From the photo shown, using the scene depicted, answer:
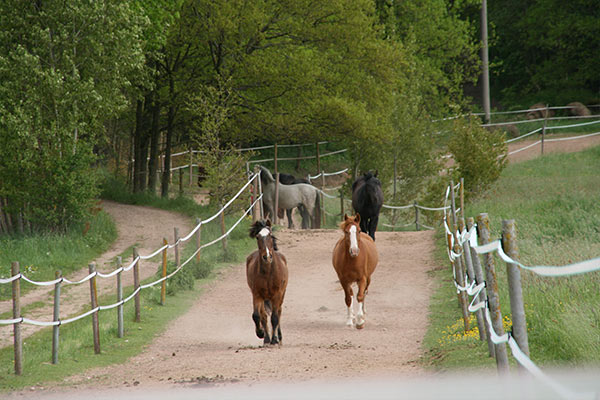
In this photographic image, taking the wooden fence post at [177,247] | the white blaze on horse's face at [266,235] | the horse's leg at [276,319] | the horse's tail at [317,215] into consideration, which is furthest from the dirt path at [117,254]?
the white blaze on horse's face at [266,235]

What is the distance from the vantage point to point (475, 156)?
23875mm

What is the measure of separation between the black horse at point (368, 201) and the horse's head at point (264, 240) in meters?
8.10

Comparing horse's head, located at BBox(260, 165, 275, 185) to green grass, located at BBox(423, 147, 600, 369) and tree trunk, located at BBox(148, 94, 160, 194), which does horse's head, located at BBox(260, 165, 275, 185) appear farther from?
tree trunk, located at BBox(148, 94, 160, 194)

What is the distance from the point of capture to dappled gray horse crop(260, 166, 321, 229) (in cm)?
2361

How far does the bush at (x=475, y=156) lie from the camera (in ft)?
78.2

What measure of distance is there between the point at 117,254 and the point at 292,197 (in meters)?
6.50

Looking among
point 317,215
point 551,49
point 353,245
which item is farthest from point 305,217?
point 551,49

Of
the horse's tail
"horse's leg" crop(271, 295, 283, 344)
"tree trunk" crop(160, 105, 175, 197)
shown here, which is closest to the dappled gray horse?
the horse's tail

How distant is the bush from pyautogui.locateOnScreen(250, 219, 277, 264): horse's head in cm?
1493

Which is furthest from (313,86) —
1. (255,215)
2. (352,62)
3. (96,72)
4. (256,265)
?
(256,265)

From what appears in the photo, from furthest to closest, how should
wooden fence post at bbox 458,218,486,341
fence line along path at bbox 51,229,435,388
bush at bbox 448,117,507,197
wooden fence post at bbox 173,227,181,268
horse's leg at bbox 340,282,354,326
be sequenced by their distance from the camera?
bush at bbox 448,117,507,197
wooden fence post at bbox 173,227,181,268
horse's leg at bbox 340,282,354,326
wooden fence post at bbox 458,218,486,341
fence line along path at bbox 51,229,435,388

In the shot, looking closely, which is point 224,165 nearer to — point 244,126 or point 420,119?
point 244,126

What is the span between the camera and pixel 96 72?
20.5 meters

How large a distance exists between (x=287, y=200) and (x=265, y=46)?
6305 millimetres
